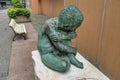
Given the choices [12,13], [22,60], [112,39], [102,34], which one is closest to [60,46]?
[112,39]

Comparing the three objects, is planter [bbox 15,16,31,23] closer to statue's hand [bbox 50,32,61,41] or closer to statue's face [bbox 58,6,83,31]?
statue's hand [bbox 50,32,61,41]

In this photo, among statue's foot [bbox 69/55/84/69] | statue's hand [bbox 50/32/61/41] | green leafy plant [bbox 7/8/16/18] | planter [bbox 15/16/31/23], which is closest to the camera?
statue's hand [bbox 50/32/61/41]

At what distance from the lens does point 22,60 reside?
3.78m

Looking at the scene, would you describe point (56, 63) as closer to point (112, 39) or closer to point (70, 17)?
point (70, 17)

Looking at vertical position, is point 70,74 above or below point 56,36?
below

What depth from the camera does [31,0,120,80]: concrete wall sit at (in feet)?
8.82

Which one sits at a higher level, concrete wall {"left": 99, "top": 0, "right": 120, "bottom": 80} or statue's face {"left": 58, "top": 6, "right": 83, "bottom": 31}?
statue's face {"left": 58, "top": 6, "right": 83, "bottom": 31}

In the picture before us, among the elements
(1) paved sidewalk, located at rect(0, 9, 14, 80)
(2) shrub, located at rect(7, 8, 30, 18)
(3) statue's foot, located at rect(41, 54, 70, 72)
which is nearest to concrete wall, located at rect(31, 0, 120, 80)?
(3) statue's foot, located at rect(41, 54, 70, 72)

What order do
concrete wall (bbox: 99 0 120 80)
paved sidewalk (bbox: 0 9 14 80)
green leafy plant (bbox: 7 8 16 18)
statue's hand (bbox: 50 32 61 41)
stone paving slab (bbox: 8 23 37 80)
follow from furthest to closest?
green leafy plant (bbox: 7 8 16 18) → paved sidewalk (bbox: 0 9 14 80) → stone paving slab (bbox: 8 23 37 80) → concrete wall (bbox: 99 0 120 80) → statue's hand (bbox: 50 32 61 41)

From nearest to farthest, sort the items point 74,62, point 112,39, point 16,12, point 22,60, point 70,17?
point 70,17 → point 74,62 → point 112,39 → point 22,60 → point 16,12

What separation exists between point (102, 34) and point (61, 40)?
50.4 inches

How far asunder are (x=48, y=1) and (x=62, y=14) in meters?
7.37

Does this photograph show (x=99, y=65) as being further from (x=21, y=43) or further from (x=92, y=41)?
(x=21, y=43)

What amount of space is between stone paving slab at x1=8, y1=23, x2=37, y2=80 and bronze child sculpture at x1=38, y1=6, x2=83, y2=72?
1.02 meters
